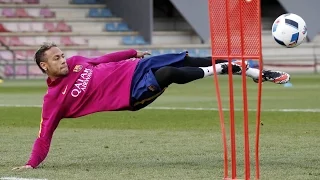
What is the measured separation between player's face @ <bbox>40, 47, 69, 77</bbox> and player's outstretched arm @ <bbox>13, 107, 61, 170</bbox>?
0.40 m

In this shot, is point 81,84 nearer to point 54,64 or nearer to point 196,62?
point 54,64

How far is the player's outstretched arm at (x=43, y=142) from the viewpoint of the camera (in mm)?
8875

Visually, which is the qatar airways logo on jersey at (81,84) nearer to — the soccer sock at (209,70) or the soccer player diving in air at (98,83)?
the soccer player diving in air at (98,83)

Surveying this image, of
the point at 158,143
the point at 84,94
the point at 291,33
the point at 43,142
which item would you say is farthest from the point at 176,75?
the point at 158,143

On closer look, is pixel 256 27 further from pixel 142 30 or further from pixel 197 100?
pixel 142 30

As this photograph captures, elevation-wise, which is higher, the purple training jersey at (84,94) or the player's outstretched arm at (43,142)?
the purple training jersey at (84,94)

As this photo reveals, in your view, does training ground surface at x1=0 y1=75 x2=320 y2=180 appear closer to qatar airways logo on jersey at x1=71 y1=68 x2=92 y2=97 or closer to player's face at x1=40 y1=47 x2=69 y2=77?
qatar airways logo on jersey at x1=71 y1=68 x2=92 y2=97

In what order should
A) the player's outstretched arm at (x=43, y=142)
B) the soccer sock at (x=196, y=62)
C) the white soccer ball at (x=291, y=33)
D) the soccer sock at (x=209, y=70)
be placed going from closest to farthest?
1. the white soccer ball at (x=291, y=33)
2. the player's outstretched arm at (x=43, y=142)
3. the soccer sock at (x=209, y=70)
4. the soccer sock at (x=196, y=62)

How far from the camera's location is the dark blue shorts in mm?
9070

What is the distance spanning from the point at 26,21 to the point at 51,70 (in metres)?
34.7

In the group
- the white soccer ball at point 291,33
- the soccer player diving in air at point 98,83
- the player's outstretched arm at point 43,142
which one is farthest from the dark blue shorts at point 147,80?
the white soccer ball at point 291,33

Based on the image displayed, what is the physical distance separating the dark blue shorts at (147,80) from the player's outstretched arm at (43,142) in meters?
0.80

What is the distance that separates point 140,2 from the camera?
149 feet

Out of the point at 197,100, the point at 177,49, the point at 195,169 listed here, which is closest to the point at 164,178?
the point at 195,169
